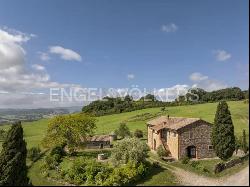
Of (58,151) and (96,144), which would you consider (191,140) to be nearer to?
(58,151)

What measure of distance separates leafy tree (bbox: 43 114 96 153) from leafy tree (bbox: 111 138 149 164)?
21.0m

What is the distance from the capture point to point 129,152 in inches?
1551

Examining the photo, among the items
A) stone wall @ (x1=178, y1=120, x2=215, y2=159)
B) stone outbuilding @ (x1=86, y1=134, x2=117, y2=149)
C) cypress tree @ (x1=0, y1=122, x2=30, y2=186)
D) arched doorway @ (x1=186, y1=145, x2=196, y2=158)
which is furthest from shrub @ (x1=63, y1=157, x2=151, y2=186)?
stone outbuilding @ (x1=86, y1=134, x2=117, y2=149)

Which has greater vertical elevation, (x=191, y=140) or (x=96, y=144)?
(x=191, y=140)

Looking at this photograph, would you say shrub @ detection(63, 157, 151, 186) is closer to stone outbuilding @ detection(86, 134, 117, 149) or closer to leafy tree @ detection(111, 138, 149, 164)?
leafy tree @ detection(111, 138, 149, 164)

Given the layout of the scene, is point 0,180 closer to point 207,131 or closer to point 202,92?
Result: point 207,131

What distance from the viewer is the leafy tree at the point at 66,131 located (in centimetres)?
6031

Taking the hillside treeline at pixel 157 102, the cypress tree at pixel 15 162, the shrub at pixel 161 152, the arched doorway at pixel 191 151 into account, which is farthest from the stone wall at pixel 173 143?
the hillside treeline at pixel 157 102

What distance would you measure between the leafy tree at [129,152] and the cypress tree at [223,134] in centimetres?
968

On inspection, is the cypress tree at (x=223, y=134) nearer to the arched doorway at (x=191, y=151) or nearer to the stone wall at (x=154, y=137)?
the arched doorway at (x=191, y=151)

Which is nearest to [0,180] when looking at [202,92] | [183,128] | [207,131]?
[183,128]

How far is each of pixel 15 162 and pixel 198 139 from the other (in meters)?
33.2

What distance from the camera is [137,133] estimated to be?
77062 mm

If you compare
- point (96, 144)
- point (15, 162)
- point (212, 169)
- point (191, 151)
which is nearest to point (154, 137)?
point (191, 151)
